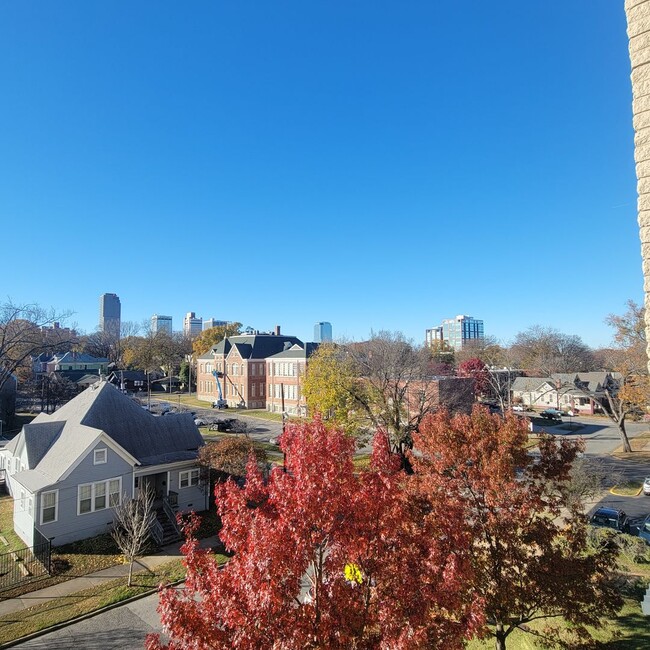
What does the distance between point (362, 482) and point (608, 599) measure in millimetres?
6717

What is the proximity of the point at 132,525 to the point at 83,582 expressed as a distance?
257 cm

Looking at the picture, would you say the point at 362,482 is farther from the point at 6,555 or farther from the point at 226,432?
the point at 226,432

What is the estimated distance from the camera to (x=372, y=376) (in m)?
35.4

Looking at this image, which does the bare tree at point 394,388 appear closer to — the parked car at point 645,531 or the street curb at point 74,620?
the parked car at point 645,531

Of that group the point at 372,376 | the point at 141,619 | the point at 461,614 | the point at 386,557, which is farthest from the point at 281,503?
the point at 372,376

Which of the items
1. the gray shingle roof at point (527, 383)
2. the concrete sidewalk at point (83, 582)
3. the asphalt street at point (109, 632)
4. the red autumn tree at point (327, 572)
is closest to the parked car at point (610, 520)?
the red autumn tree at point (327, 572)

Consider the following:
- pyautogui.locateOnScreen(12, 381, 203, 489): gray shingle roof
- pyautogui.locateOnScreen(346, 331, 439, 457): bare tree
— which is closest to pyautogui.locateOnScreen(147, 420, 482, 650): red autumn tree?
pyautogui.locateOnScreen(12, 381, 203, 489): gray shingle roof

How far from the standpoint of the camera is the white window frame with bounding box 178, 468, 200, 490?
24586mm

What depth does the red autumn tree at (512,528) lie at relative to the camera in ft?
31.8

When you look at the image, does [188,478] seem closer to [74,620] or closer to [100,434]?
[100,434]

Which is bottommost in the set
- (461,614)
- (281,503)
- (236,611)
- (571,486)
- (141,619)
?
(141,619)

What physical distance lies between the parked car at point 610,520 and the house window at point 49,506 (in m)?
26.5

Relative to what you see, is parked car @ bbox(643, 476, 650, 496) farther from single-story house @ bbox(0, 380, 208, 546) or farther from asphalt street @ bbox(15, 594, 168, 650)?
asphalt street @ bbox(15, 594, 168, 650)

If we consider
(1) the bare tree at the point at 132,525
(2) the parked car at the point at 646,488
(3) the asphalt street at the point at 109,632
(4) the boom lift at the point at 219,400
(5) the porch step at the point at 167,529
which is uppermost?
(4) the boom lift at the point at 219,400
